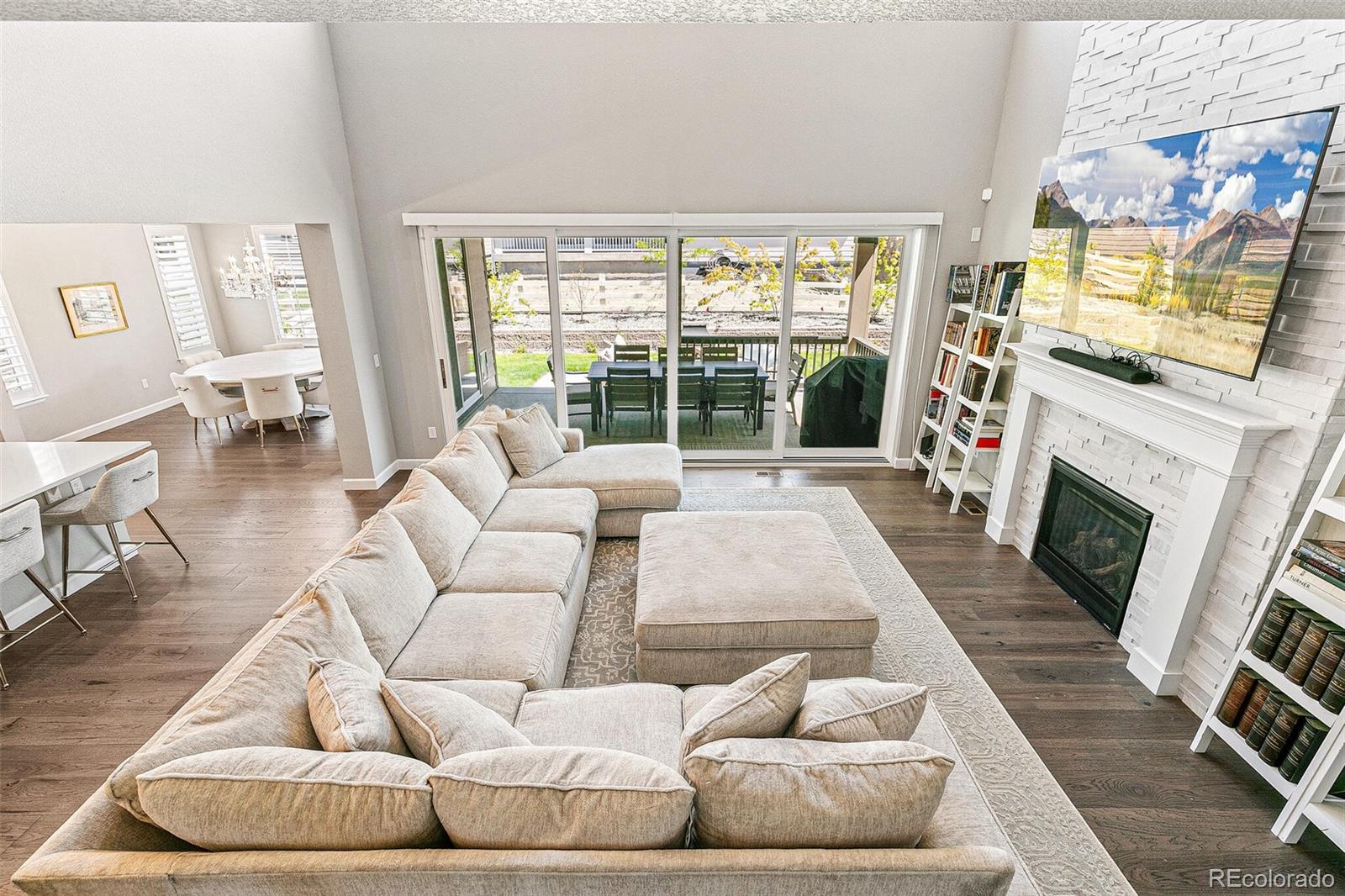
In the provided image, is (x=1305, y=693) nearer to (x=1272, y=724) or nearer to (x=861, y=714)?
(x=1272, y=724)

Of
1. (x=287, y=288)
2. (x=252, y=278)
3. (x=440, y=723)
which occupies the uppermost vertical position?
(x=252, y=278)

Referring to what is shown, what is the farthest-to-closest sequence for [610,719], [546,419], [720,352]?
1. [720,352]
2. [546,419]
3. [610,719]

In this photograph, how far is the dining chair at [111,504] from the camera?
3.36 metres

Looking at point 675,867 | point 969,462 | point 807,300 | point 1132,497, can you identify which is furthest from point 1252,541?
point 807,300

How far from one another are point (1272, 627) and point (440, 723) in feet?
9.66

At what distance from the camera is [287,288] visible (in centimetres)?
799

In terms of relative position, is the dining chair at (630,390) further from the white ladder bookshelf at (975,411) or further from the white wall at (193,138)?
the white ladder bookshelf at (975,411)

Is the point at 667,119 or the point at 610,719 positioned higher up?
the point at 667,119

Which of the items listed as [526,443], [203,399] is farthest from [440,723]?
[203,399]

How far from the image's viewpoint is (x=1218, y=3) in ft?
4.00

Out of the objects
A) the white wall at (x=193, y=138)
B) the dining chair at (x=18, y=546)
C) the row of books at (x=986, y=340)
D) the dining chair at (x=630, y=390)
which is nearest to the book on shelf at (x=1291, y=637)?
the row of books at (x=986, y=340)

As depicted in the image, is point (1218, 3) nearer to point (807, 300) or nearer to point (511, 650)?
point (511, 650)

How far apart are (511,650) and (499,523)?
1.20m

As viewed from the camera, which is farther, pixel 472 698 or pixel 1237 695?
pixel 1237 695
